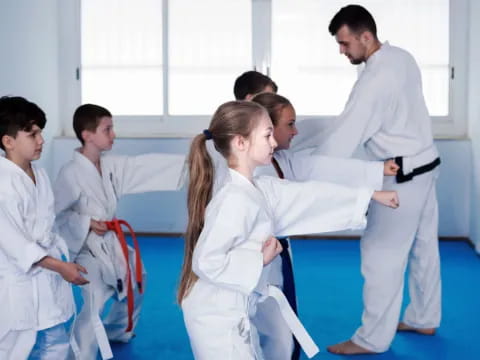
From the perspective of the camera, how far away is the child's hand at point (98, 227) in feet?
10.2

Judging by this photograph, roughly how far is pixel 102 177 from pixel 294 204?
42.8 inches

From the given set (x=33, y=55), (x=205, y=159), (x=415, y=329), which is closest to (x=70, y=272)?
(x=205, y=159)

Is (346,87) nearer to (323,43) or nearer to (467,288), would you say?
(323,43)

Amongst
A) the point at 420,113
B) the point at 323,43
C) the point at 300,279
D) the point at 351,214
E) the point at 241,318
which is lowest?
the point at 300,279

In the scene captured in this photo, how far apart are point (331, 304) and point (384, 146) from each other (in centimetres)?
110

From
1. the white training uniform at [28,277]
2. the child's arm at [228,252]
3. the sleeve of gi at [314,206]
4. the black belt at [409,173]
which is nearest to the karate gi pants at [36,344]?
the white training uniform at [28,277]

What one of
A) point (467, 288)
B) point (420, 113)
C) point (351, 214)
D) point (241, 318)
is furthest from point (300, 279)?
point (241, 318)

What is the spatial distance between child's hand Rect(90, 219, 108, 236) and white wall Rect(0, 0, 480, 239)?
6.91 ft

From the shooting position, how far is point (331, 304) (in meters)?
3.99

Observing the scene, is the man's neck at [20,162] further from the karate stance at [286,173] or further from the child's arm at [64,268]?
the karate stance at [286,173]

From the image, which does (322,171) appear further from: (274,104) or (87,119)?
(87,119)

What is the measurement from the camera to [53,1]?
5.96 m

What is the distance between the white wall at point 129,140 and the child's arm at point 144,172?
194cm

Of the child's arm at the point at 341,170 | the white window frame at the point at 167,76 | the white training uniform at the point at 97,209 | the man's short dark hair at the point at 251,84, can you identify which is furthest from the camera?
→ the white window frame at the point at 167,76
